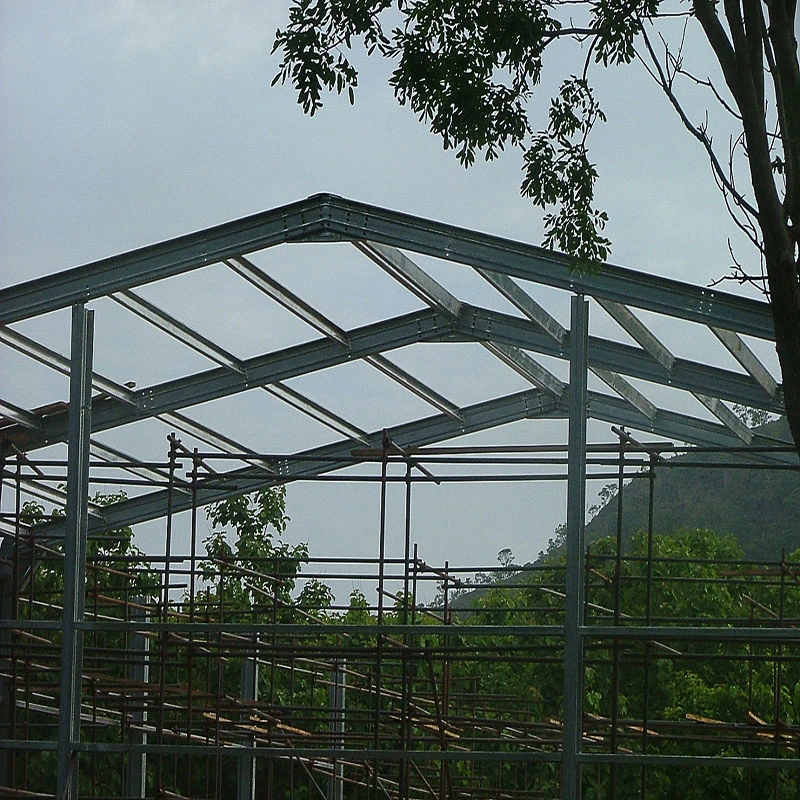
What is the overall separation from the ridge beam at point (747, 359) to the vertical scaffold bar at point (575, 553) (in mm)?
960

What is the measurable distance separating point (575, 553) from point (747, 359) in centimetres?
202

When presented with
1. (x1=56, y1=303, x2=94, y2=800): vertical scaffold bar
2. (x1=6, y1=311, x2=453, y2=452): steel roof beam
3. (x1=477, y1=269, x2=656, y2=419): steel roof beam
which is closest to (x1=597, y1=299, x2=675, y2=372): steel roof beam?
(x1=477, y1=269, x2=656, y2=419): steel roof beam

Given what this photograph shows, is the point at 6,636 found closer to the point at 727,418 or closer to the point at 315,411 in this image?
the point at 315,411

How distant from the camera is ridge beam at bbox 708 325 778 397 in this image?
10.2 metres

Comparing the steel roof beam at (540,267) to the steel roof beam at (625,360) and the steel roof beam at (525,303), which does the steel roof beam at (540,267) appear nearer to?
the steel roof beam at (525,303)

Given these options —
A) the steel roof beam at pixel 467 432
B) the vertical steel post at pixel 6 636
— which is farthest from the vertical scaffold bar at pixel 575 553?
the vertical steel post at pixel 6 636

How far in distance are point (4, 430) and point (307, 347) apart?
2837mm

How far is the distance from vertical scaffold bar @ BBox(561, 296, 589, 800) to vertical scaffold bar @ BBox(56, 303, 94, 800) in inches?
129

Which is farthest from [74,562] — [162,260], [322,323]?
[322,323]

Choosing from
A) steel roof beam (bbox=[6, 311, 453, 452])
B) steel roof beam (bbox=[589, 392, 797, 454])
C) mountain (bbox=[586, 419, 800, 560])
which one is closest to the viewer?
steel roof beam (bbox=[6, 311, 453, 452])

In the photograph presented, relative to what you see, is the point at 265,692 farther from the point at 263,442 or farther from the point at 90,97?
the point at 90,97

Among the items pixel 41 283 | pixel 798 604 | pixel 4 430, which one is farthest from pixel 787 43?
pixel 798 604

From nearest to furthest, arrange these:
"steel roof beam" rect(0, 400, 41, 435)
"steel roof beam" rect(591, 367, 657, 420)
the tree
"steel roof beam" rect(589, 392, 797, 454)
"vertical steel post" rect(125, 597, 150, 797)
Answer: the tree
"steel roof beam" rect(591, 367, 657, 420)
"steel roof beam" rect(0, 400, 41, 435)
"steel roof beam" rect(589, 392, 797, 454)
"vertical steel post" rect(125, 597, 150, 797)

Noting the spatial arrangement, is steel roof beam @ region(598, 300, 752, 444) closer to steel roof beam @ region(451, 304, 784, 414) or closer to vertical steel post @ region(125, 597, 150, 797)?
steel roof beam @ region(451, 304, 784, 414)
